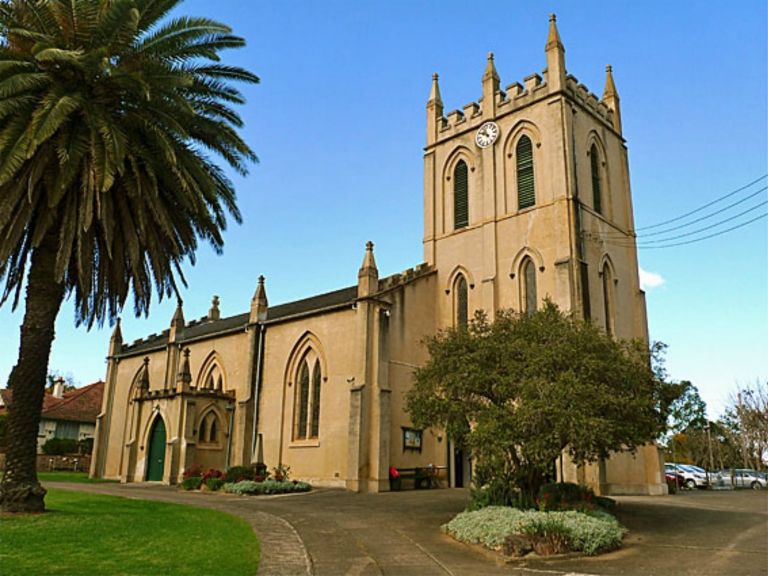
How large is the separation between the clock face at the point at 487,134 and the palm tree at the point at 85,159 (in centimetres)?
1867

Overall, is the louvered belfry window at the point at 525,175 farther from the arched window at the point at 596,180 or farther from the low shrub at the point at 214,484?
the low shrub at the point at 214,484

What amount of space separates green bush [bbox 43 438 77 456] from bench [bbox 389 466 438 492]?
3523 centimetres

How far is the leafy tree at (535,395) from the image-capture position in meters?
15.1

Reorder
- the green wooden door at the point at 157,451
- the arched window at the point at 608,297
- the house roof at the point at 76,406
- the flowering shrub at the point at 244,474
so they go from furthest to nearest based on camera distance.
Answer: the house roof at the point at 76,406 → the green wooden door at the point at 157,451 → the arched window at the point at 608,297 → the flowering shrub at the point at 244,474

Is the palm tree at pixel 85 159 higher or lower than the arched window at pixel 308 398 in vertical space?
higher

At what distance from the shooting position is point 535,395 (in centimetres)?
1557

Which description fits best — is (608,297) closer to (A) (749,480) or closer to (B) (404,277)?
(B) (404,277)

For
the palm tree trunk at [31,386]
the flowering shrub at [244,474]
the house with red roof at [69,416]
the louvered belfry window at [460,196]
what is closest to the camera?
the palm tree trunk at [31,386]

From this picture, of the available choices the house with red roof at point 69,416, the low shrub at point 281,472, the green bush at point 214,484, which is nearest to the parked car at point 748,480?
the low shrub at point 281,472

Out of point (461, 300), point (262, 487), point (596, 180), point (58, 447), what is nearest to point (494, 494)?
point (262, 487)

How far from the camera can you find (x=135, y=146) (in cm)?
1727

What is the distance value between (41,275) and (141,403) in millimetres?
23305

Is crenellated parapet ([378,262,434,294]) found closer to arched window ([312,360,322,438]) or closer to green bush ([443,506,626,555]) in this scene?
arched window ([312,360,322,438])

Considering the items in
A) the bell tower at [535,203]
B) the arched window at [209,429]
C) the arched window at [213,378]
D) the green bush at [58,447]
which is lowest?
the green bush at [58,447]
